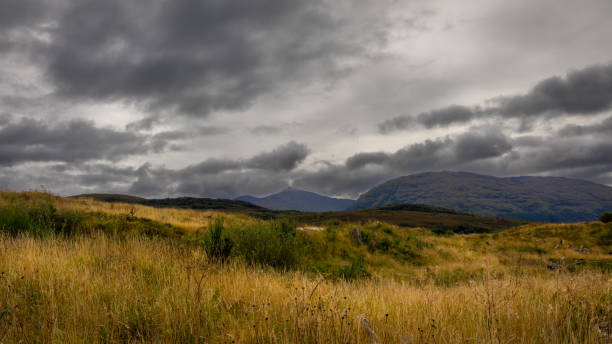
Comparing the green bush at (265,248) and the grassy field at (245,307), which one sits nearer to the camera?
the grassy field at (245,307)

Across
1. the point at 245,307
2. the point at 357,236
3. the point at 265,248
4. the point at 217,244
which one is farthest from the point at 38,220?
the point at 357,236

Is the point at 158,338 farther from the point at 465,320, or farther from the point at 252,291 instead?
the point at 465,320

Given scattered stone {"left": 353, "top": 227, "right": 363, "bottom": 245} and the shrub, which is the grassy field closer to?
the shrub

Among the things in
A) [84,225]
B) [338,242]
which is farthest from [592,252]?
[84,225]

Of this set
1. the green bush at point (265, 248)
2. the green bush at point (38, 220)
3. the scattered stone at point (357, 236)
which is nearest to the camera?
the green bush at point (265, 248)

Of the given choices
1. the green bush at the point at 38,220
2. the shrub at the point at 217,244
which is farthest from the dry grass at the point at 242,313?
the green bush at the point at 38,220

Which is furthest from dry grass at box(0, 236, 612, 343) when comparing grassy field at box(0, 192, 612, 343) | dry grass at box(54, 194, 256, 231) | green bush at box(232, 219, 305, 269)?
dry grass at box(54, 194, 256, 231)

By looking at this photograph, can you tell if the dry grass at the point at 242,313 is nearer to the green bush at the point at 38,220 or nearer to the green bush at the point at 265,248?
the green bush at the point at 265,248

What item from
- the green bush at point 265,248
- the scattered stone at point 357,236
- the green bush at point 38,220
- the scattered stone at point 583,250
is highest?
the green bush at point 38,220

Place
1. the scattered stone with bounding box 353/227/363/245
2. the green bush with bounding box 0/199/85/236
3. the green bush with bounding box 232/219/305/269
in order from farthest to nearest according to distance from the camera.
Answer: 1. the scattered stone with bounding box 353/227/363/245
2. the green bush with bounding box 0/199/85/236
3. the green bush with bounding box 232/219/305/269

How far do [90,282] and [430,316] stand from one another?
17.4ft

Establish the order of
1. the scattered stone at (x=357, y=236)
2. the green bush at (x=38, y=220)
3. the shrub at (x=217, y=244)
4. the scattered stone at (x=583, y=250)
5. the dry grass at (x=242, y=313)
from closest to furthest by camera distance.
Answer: the dry grass at (x=242, y=313) < the shrub at (x=217, y=244) < the green bush at (x=38, y=220) < the scattered stone at (x=357, y=236) < the scattered stone at (x=583, y=250)

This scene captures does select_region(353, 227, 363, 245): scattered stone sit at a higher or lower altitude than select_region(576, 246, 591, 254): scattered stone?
higher

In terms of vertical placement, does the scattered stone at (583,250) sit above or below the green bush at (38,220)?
below
